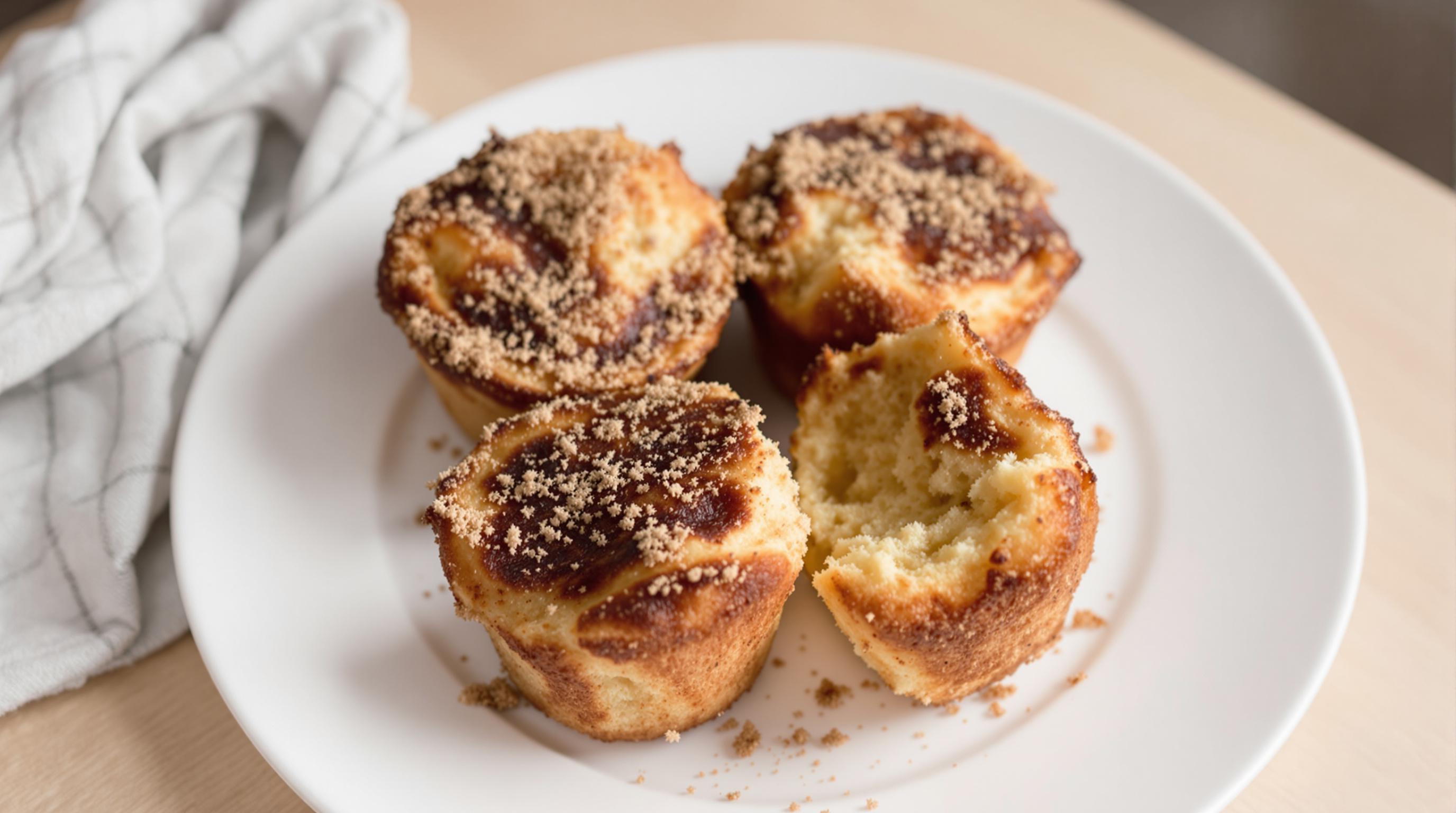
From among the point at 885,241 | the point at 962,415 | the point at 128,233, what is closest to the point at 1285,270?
the point at 885,241

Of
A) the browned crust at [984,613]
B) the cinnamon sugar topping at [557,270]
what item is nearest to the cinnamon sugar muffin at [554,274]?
the cinnamon sugar topping at [557,270]

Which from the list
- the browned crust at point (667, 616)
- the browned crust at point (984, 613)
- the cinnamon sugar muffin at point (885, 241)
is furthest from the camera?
the cinnamon sugar muffin at point (885, 241)

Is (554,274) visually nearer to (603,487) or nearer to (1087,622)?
(603,487)

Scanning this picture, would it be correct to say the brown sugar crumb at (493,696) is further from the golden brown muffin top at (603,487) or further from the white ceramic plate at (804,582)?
the golden brown muffin top at (603,487)

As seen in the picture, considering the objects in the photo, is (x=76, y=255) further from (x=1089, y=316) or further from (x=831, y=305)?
(x=1089, y=316)

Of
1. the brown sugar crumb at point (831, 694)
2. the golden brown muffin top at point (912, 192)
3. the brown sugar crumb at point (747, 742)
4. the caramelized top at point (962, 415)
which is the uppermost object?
the golden brown muffin top at point (912, 192)

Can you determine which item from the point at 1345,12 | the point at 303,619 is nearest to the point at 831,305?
the point at 303,619
